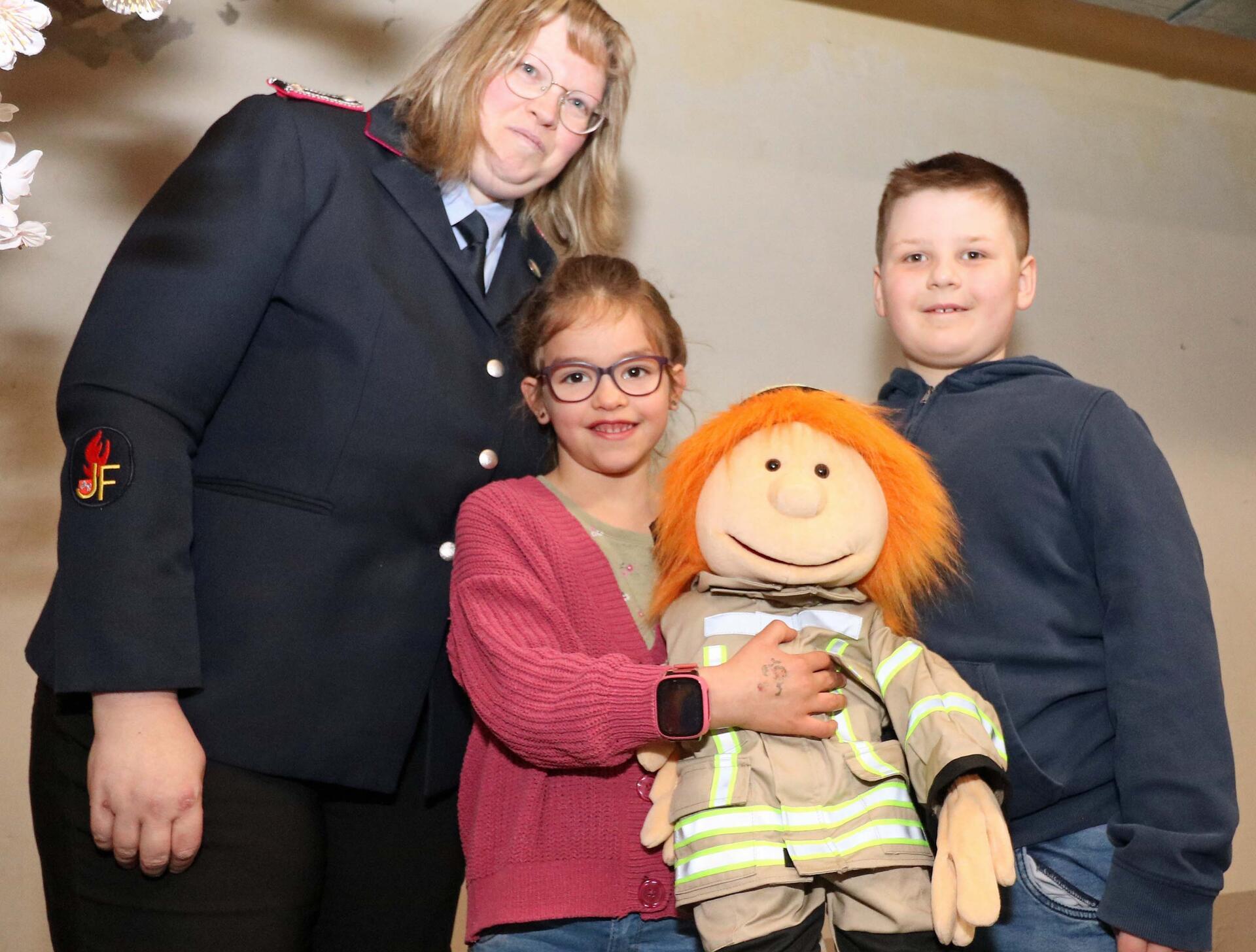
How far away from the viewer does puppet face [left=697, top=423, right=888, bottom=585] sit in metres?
1.28

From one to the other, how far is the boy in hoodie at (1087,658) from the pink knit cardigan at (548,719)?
0.41 meters

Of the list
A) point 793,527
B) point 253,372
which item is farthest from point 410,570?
point 793,527

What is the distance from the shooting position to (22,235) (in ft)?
2.42

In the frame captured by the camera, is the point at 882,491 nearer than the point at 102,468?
No

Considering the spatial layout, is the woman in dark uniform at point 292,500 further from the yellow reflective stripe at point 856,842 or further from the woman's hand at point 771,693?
the yellow reflective stripe at point 856,842

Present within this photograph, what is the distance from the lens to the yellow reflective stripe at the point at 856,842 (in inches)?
46.8

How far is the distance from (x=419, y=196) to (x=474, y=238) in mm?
102

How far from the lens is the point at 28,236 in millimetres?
740

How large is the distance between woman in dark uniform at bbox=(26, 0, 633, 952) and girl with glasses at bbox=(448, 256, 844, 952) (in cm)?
9

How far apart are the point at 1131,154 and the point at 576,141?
227cm

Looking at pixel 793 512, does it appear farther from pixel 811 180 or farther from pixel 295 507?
pixel 811 180

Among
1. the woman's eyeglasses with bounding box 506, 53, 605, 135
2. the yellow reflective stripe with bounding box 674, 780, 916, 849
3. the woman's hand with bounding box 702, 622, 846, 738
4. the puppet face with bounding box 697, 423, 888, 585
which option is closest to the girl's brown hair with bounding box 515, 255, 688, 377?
the woman's eyeglasses with bounding box 506, 53, 605, 135

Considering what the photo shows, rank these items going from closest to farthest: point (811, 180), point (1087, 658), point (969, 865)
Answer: point (969, 865), point (1087, 658), point (811, 180)

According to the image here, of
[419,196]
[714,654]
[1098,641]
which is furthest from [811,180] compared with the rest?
[714,654]
